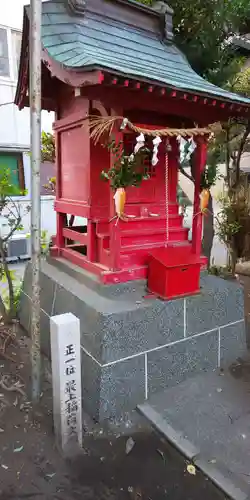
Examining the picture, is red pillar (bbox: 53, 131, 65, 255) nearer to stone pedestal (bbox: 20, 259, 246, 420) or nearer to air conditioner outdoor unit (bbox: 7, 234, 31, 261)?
stone pedestal (bbox: 20, 259, 246, 420)

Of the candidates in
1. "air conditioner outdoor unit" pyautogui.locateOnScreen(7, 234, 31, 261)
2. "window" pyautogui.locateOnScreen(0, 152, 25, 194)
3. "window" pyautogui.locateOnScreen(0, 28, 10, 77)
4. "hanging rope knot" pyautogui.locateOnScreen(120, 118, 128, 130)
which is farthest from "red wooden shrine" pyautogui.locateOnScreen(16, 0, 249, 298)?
"window" pyautogui.locateOnScreen(0, 28, 10, 77)

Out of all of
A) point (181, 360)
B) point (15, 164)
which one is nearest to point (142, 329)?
point (181, 360)

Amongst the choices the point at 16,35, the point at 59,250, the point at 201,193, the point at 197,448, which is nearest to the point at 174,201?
the point at 201,193

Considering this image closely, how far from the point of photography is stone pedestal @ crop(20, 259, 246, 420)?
3371mm

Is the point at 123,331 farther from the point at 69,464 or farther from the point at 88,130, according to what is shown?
the point at 88,130

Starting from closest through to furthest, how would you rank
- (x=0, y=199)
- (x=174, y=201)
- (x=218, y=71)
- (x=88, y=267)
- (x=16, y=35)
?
(x=88, y=267) → (x=174, y=201) → (x=0, y=199) → (x=218, y=71) → (x=16, y=35)

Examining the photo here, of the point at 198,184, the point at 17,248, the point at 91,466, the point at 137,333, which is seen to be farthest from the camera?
the point at 17,248

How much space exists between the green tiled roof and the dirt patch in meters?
3.31

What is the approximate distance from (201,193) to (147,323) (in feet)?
6.48

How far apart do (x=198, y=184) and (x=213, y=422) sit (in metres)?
2.89

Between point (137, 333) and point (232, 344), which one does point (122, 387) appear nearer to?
point (137, 333)

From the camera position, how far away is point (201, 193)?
455 cm

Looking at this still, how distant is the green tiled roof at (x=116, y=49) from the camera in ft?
11.0

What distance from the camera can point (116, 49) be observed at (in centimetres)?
413
